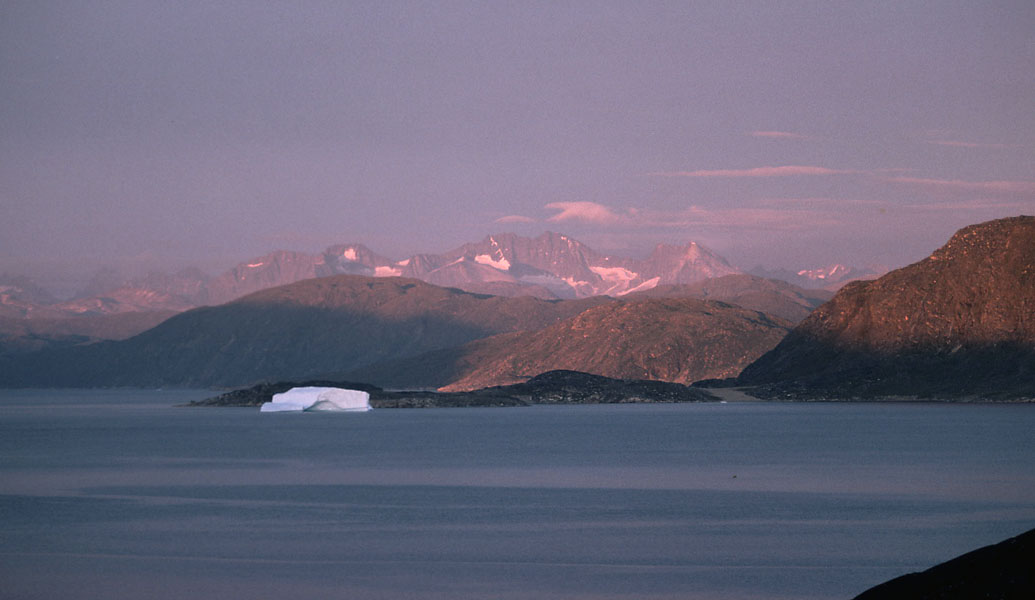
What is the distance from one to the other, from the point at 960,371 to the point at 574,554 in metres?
174

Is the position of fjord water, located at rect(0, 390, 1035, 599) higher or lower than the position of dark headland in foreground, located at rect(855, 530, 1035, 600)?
lower

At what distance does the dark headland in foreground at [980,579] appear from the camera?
19.2 m

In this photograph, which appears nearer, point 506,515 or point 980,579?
point 980,579

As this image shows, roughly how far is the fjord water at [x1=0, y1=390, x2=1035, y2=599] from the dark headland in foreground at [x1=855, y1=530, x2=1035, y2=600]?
10.6 meters

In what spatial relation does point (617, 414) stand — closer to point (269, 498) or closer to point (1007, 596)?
point (269, 498)

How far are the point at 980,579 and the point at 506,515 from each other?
104 ft

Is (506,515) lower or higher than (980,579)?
lower

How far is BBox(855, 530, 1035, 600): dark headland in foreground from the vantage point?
63.1 ft

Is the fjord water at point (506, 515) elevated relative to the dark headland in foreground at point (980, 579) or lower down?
lower down

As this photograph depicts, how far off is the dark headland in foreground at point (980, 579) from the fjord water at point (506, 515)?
34.8ft

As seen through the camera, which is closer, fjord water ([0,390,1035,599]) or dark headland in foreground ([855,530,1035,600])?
dark headland in foreground ([855,530,1035,600])

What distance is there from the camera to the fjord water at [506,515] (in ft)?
113

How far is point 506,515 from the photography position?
1975 inches

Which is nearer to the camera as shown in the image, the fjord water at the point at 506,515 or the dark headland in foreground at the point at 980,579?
the dark headland in foreground at the point at 980,579
